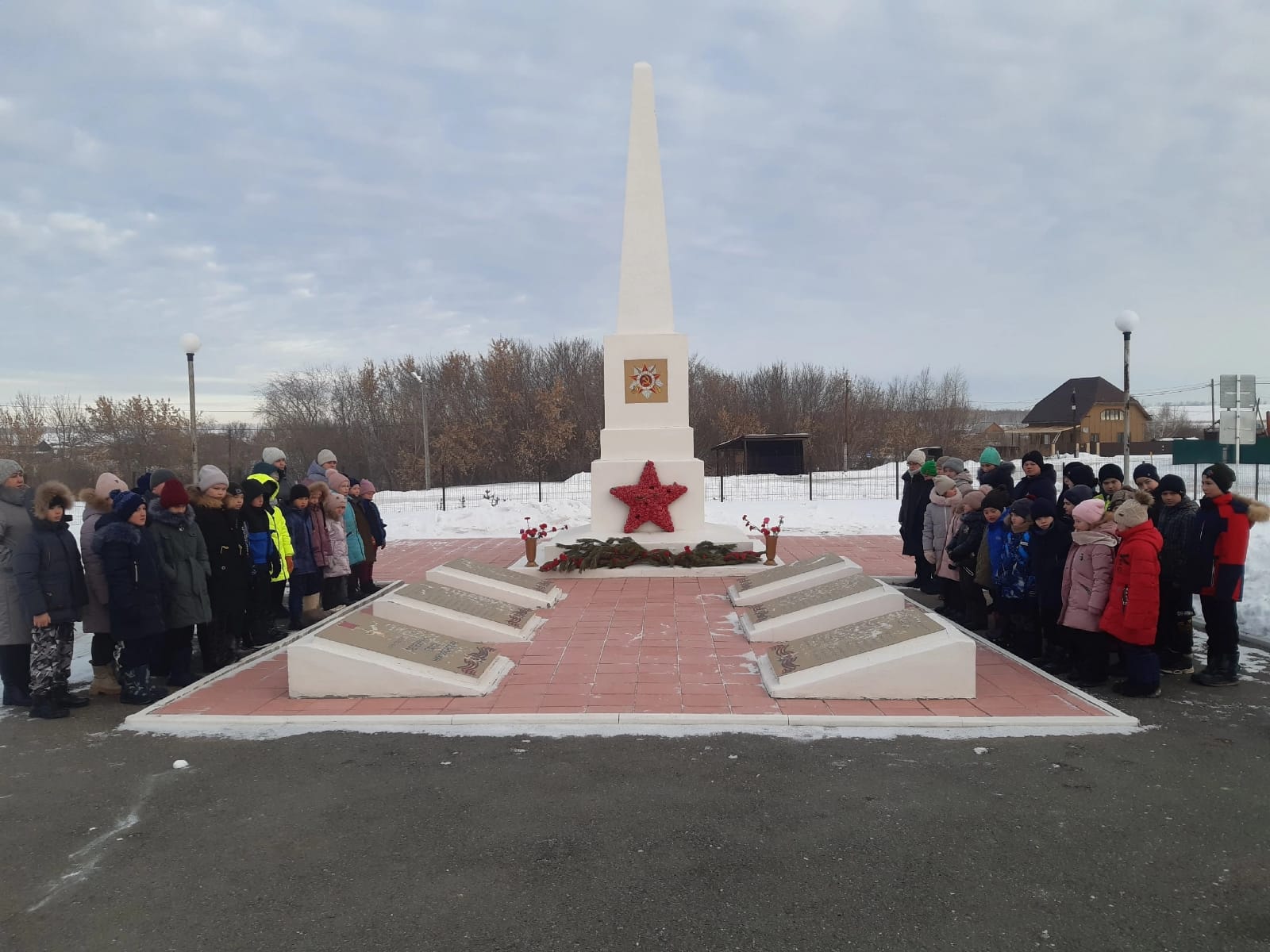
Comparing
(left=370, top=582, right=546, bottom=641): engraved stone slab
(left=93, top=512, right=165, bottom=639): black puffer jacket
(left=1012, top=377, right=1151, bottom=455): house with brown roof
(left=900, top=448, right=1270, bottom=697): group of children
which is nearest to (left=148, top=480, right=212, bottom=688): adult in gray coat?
(left=93, top=512, right=165, bottom=639): black puffer jacket

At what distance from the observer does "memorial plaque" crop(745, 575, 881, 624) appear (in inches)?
278

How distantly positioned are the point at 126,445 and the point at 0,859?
95.1 ft

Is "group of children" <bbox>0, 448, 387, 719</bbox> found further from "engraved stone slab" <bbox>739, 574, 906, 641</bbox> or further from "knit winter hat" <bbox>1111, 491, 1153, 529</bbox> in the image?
"knit winter hat" <bbox>1111, 491, 1153, 529</bbox>

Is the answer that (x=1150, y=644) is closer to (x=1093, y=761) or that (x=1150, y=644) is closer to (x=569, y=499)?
(x=1093, y=761)

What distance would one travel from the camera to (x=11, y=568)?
5145 millimetres

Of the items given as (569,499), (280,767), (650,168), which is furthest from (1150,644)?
(569,499)

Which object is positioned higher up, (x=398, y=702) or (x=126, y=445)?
(x=126, y=445)

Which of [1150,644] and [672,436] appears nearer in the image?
[1150,644]

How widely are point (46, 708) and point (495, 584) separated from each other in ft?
13.0

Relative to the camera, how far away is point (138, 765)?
4488mm

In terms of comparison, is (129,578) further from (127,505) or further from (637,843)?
(637,843)

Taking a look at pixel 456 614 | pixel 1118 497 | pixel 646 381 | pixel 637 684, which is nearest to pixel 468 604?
pixel 456 614

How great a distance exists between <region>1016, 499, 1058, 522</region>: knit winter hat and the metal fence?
14.3 metres

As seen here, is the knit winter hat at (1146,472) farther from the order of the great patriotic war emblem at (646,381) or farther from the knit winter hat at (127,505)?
the knit winter hat at (127,505)
